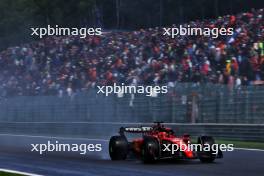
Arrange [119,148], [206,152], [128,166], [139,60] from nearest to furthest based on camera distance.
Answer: [128,166]
[206,152]
[119,148]
[139,60]

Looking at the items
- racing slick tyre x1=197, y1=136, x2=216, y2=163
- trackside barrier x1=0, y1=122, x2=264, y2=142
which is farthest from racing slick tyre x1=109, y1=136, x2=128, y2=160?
trackside barrier x1=0, y1=122, x2=264, y2=142

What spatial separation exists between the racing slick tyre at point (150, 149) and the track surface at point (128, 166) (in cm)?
17

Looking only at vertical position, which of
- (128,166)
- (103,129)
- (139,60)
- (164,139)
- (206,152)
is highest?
(139,60)

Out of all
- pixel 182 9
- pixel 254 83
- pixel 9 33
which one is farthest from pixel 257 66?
pixel 9 33

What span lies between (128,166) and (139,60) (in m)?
9.84

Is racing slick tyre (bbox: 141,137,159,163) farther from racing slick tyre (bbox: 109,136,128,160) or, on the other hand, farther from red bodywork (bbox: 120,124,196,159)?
racing slick tyre (bbox: 109,136,128,160)

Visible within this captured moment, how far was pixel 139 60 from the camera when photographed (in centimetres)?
2216

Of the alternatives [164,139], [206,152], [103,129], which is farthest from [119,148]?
[103,129]

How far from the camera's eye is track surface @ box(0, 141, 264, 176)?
37.4 feet

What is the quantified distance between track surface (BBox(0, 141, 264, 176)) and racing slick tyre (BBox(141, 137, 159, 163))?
0.17 meters

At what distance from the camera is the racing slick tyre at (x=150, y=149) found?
1273cm

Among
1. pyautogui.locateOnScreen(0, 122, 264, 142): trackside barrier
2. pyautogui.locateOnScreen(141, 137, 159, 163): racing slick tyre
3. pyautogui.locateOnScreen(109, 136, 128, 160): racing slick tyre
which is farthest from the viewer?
pyautogui.locateOnScreen(0, 122, 264, 142): trackside barrier

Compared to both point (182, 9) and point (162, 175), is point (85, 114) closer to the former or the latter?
point (182, 9)

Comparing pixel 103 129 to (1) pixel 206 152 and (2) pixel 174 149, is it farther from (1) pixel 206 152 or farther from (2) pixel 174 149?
(1) pixel 206 152
